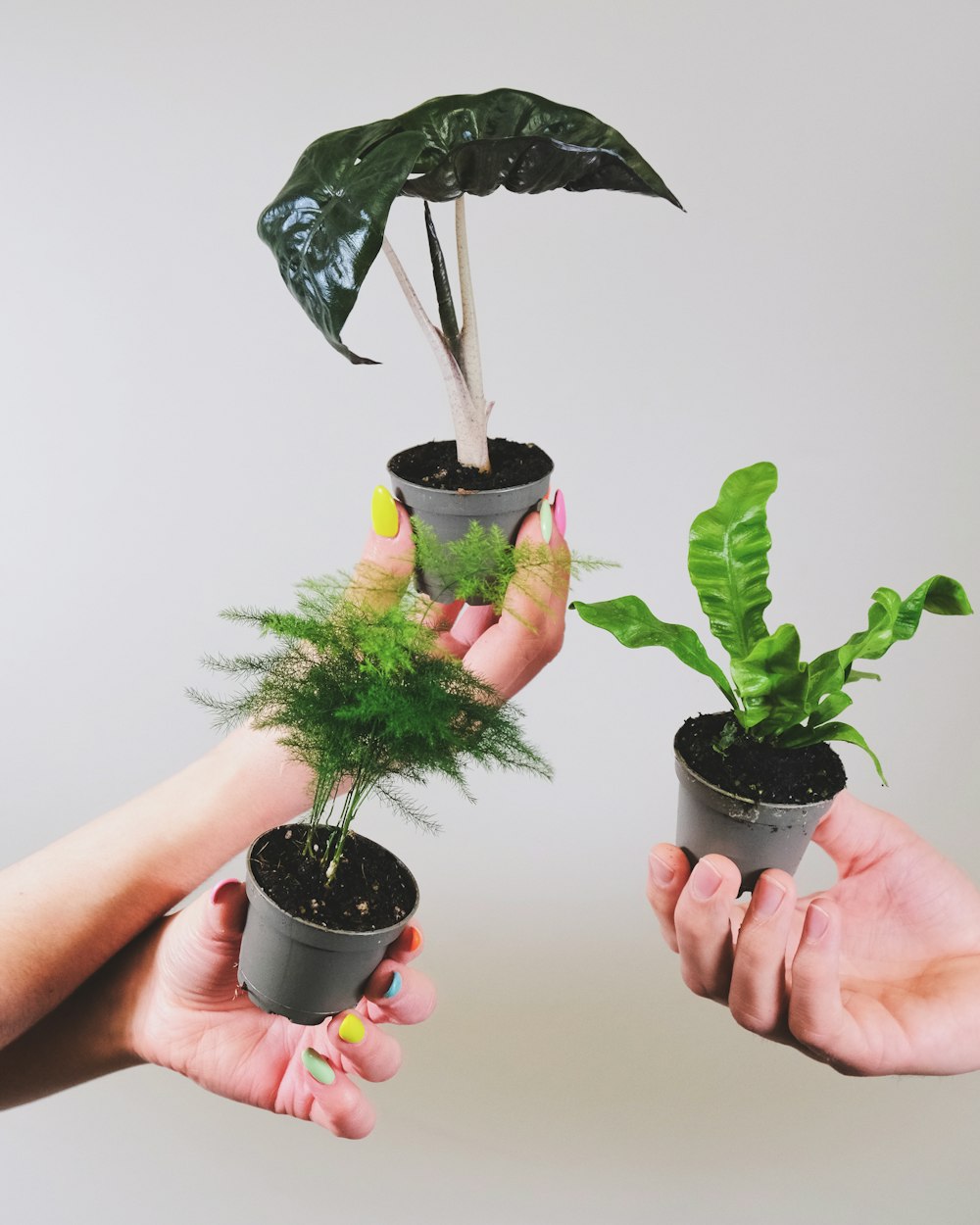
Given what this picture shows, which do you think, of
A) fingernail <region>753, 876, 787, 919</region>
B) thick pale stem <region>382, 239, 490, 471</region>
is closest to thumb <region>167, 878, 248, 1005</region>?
fingernail <region>753, 876, 787, 919</region>

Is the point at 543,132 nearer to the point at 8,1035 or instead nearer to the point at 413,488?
the point at 413,488

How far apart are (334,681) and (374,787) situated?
0.19 metres

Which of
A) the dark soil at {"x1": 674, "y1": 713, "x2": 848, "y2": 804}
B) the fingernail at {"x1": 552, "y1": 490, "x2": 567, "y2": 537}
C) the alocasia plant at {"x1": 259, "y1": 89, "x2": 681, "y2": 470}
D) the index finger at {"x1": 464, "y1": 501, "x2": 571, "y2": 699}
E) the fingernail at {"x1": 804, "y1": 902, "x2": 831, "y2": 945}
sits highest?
the alocasia plant at {"x1": 259, "y1": 89, "x2": 681, "y2": 470}

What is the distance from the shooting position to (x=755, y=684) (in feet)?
5.14

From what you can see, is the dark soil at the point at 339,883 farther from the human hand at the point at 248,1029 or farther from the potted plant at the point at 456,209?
the potted plant at the point at 456,209

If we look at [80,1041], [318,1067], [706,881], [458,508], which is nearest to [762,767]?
[706,881]

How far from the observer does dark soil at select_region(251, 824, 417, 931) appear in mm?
1583

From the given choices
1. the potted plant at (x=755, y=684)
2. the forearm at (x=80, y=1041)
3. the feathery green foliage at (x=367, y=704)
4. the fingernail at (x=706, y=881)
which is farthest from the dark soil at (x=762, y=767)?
the forearm at (x=80, y=1041)

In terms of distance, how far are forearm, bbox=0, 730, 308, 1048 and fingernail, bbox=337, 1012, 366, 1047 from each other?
409mm

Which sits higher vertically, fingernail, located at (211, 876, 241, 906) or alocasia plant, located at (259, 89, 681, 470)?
alocasia plant, located at (259, 89, 681, 470)

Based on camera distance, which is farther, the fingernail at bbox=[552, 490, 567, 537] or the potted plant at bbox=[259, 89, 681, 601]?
the fingernail at bbox=[552, 490, 567, 537]

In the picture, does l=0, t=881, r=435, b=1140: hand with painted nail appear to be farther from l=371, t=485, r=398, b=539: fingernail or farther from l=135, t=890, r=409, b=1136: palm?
l=371, t=485, r=398, b=539: fingernail

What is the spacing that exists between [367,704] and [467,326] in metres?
0.80

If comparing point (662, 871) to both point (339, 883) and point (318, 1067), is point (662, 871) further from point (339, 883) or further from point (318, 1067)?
point (318, 1067)
